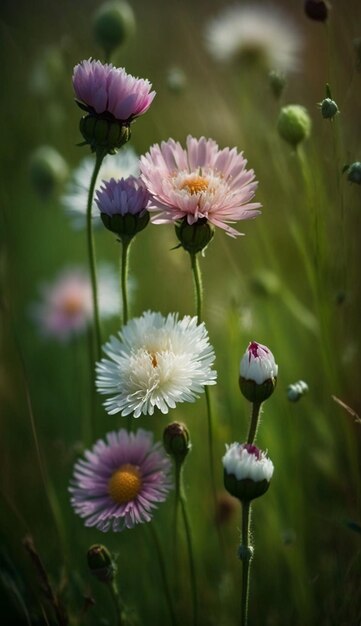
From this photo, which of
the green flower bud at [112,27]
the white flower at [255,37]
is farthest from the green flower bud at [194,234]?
the white flower at [255,37]

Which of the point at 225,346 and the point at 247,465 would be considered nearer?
the point at 247,465

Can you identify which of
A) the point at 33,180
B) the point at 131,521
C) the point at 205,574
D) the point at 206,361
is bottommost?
the point at 205,574

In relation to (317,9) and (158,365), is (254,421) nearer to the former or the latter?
(158,365)

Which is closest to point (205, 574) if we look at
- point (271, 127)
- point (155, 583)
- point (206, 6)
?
point (155, 583)

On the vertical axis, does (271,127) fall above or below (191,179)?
above

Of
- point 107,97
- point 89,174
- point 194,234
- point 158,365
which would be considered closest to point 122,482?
point 158,365

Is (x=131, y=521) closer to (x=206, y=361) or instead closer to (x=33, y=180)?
(x=206, y=361)
